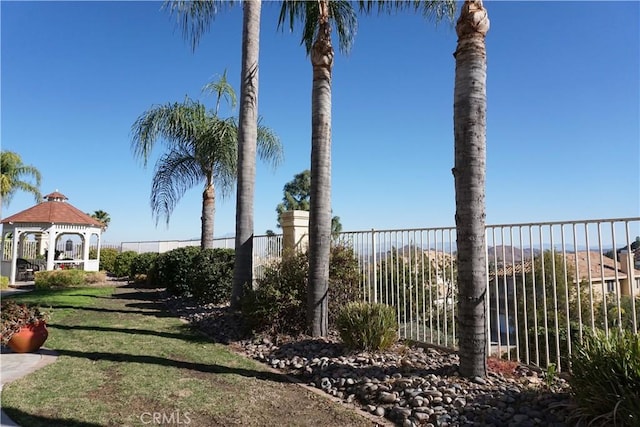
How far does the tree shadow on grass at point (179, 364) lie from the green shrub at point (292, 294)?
1.68m

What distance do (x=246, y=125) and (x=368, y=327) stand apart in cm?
546

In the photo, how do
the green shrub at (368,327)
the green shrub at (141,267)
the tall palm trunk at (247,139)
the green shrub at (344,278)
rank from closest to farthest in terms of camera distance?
the green shrub at (368,327)
the green shrub at (344,278)
the tall palm trunk at (247,139)
the green shrub at (141,267)

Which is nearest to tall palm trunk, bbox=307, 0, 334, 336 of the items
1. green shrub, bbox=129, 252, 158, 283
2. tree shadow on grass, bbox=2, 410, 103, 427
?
tree shadow on grass, bbox=2, 410, 103, 427

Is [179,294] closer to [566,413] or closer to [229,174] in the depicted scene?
[229,174]

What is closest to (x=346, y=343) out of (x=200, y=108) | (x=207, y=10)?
(x=207, y=10)

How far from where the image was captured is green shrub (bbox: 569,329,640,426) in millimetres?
3297

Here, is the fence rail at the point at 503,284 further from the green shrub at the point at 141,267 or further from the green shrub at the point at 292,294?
the green shrub at the point at 141,267

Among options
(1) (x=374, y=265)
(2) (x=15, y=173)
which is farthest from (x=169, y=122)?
(2) (x=15, y=173)

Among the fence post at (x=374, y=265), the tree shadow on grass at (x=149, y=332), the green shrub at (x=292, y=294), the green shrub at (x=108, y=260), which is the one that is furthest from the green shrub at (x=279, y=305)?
the green shrub at (x=108, y=260)

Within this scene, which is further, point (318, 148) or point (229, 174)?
point (229, 174)

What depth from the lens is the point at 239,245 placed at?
905 centimetres

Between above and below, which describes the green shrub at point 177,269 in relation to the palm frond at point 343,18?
below

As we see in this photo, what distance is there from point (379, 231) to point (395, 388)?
10.1 feet

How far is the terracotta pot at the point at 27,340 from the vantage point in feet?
21.0
